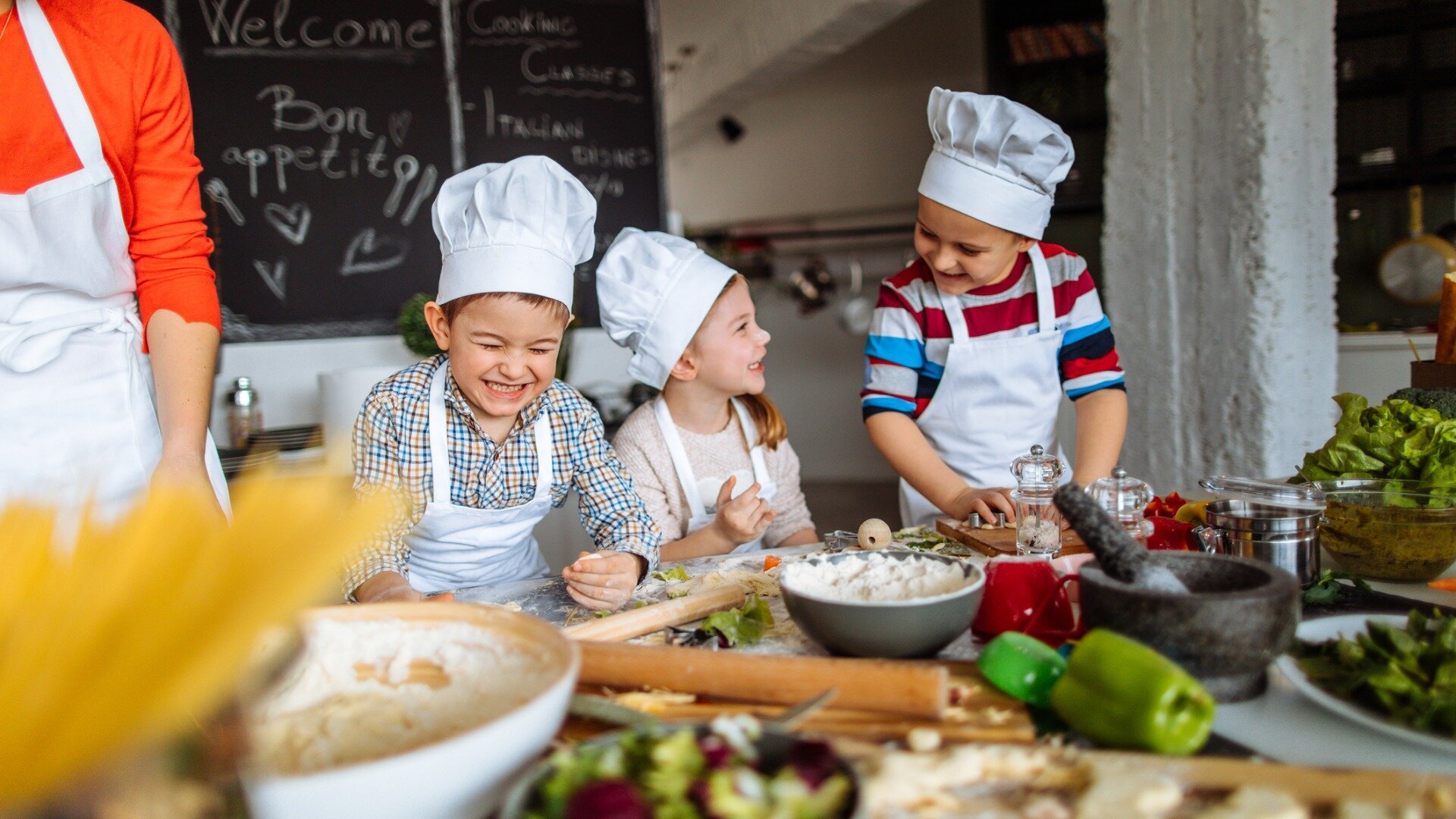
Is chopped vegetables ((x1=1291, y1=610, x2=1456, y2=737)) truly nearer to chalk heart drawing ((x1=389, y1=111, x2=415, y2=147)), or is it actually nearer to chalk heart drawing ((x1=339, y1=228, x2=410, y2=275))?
chalk heart drawing ((x1=339, y1=228, x2=410, y2=275))

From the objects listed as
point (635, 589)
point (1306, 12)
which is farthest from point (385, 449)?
point (1306, 12)

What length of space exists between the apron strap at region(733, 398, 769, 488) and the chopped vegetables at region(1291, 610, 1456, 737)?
5.06 ft

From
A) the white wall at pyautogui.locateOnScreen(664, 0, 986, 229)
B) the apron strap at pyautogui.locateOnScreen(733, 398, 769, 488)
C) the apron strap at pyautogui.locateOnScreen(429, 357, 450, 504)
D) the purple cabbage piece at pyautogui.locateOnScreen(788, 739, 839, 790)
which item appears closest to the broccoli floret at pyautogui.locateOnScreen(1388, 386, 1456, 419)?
the apron strap at pyautogui.locateOnScreen(733, 398, 769, 488)

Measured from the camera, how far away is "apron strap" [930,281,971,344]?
7.50ft

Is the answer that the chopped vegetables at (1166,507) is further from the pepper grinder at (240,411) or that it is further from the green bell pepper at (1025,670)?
the pepper grinder at (240,411)

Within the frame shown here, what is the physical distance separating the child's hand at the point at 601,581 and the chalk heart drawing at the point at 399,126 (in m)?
2.48

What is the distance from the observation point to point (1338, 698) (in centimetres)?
85

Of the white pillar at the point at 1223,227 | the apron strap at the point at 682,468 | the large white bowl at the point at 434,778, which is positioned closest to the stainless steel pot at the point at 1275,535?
the large white bowl at the point at 434,778

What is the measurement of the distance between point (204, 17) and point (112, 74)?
1959 mm

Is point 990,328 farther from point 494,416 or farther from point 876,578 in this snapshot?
point 876,578

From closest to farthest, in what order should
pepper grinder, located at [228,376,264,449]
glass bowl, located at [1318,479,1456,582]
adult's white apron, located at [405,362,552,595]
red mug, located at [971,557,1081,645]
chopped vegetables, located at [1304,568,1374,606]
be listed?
1. red mug, located at [971,557,1081,645]
2. chopped vegetables, located at [1304,568,1374,606]
3. glass bowl, located at [1318,479,1456,582]
4. adult's white apron, located at [405,362,552,595]
5. pepper grinder, located at [228,376,264,449]

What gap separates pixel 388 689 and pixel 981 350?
176cm

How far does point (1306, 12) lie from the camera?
337cm

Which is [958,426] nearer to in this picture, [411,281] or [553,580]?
[553,580]
